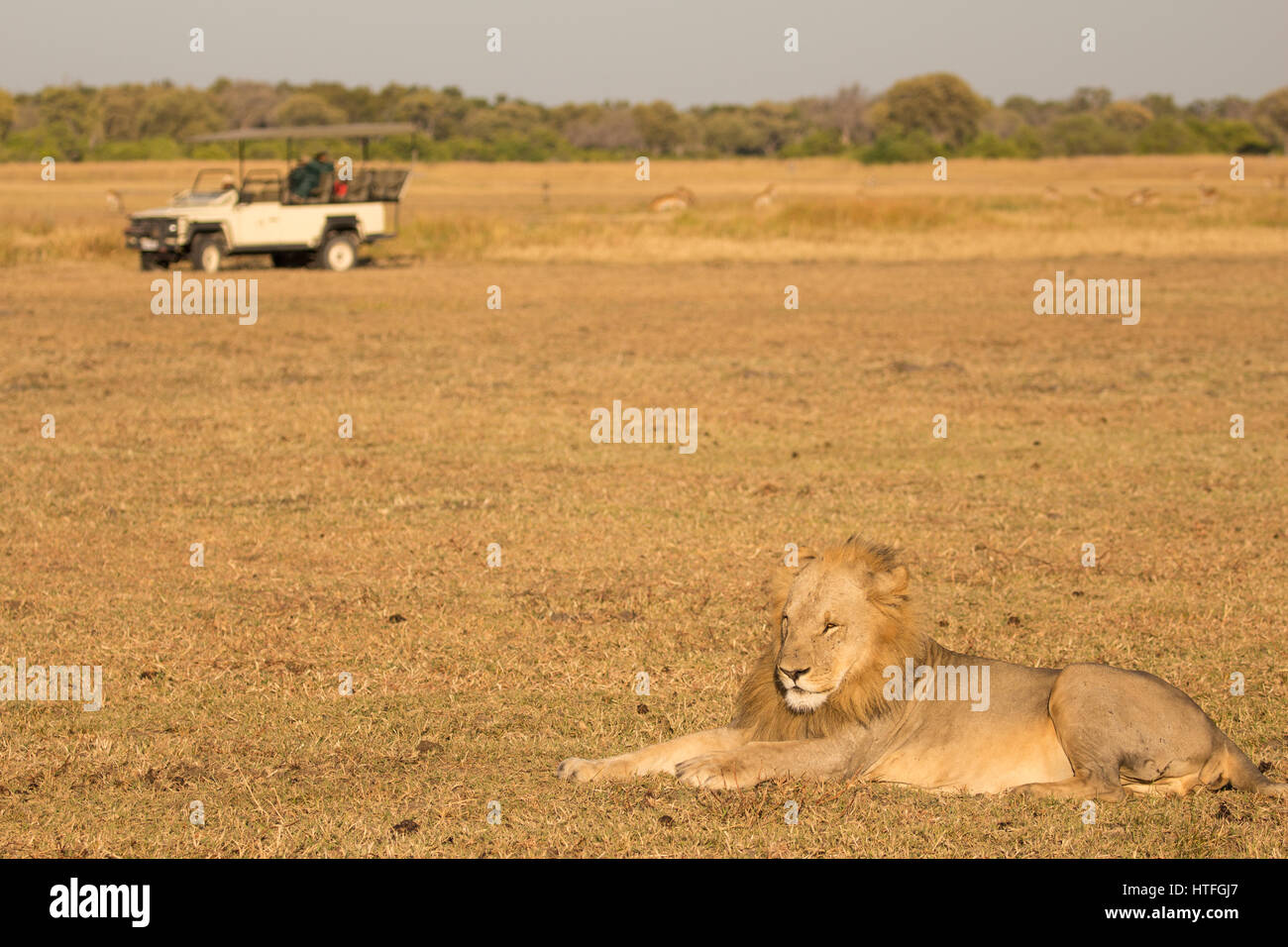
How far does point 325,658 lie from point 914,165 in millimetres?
77057

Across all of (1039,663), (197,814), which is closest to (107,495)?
(197,814)

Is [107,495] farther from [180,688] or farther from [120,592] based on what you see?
[180,688]

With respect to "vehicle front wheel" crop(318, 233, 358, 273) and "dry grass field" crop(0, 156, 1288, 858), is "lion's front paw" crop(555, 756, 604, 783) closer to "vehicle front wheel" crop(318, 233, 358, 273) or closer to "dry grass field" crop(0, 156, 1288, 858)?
"dry grass field" crop(0, 156, 1288, 858)

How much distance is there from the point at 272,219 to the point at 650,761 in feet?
74.6

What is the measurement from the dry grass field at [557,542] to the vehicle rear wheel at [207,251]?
3172 mm

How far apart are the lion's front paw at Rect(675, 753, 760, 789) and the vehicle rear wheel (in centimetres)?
2222

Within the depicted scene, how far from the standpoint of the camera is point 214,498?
9.34m

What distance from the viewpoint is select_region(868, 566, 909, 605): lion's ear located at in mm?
4438

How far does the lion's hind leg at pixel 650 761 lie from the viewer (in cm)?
475

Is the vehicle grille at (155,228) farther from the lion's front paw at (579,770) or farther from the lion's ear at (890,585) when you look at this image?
the lion's ear at (890,585)

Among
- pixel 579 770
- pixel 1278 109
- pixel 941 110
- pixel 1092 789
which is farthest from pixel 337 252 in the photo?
pixel 1278 109

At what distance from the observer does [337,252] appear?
87.7 feet

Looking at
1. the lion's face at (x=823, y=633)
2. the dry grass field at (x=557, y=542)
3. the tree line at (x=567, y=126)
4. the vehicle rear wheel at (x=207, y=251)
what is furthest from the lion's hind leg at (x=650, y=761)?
the tree line at (x=567, y=126)

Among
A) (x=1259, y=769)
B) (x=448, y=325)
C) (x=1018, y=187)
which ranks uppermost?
(x=1018, y=187)
